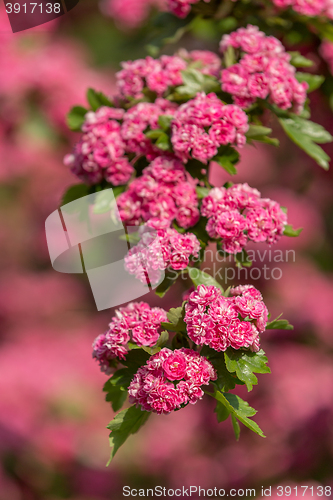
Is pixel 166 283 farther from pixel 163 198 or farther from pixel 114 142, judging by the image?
pixel 114 142

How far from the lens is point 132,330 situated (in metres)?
0.94

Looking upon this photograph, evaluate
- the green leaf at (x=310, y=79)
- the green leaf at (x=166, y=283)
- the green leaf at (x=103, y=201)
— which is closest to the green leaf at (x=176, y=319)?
the green leaf at (x=166, y=283)

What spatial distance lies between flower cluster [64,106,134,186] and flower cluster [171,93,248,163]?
165mm

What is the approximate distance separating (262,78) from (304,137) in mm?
199

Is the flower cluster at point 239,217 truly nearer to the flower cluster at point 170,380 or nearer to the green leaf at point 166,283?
the green leaf at point 166,283

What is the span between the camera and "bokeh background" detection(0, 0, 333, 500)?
2293 mm

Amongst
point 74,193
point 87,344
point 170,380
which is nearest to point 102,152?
point 74,193

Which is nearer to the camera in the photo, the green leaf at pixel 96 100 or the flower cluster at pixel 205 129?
the flower cluster at pixel 205 129

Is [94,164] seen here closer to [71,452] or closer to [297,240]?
[71,452]

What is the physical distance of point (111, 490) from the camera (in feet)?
7.94

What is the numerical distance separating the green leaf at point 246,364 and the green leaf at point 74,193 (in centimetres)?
63

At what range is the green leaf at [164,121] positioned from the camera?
116 cm
